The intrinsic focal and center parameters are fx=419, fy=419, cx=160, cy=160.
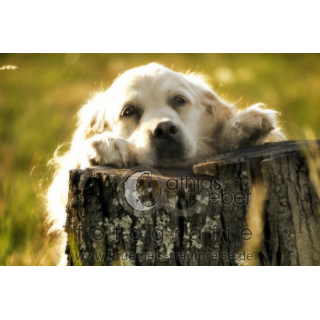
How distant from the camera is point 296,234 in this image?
2.70m

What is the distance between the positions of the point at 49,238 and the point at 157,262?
1.71 meters

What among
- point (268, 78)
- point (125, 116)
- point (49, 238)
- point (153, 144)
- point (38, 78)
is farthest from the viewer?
point (268, 78)

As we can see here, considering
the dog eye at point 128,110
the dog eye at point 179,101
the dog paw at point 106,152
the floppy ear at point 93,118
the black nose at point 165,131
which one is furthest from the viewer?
the floppy ear at point 93,118

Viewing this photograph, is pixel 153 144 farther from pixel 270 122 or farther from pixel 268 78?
pixel 268 78

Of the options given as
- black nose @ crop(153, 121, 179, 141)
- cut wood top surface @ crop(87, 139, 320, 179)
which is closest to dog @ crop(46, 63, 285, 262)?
black nose @ crop(153, 121, 179, 141)

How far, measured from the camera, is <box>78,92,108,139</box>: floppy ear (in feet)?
13.3

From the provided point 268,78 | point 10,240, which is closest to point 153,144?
point 10,240

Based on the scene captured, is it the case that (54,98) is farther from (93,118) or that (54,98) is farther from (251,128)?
(251,128)

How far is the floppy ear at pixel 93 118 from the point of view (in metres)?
4.06

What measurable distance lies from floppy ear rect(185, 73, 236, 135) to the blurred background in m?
0.28

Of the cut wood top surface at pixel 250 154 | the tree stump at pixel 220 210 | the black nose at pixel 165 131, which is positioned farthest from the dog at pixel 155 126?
the tree stump at pixel 220 210

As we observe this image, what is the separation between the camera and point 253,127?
332cm

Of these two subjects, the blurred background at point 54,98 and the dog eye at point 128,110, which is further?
the blurred background at point 54,98

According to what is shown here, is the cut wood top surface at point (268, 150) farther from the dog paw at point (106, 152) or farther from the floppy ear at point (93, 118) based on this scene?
the floppy ear at point (93, 118)
